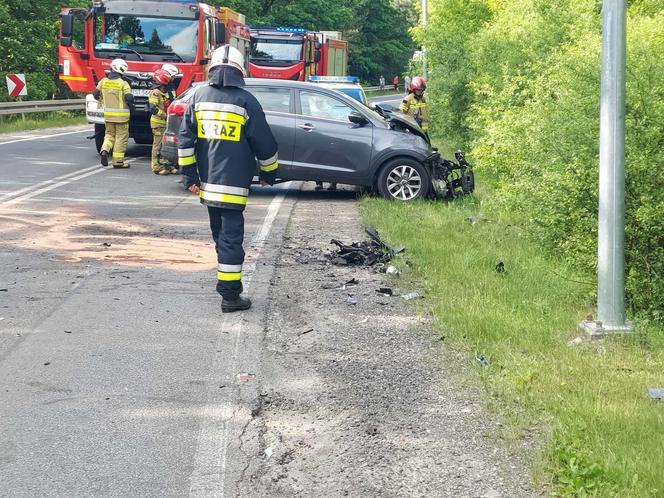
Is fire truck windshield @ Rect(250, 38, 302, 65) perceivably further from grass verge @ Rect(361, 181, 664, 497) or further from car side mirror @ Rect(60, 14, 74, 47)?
grass verge @ Rect(361, 181, 664, 497)

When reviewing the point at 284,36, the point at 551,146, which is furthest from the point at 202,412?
the point at 284,36

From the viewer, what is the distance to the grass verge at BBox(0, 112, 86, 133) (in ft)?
96.6

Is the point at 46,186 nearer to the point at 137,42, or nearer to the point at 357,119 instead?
the point at 357,119

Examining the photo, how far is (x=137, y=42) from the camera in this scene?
19.8m

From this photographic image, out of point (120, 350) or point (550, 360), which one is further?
point (120, 350)

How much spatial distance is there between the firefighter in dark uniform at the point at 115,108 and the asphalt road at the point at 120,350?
189 inches

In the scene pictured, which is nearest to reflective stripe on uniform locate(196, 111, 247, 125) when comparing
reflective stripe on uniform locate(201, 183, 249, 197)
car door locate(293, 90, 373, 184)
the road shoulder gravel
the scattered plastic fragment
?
reflective stripe on uniform locate(201, 183, 249, 197)

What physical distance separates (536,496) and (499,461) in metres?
0.42

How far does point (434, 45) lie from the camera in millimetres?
25516

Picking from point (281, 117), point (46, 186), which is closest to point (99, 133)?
point (46, 186)

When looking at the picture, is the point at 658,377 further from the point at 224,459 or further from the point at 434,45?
the point at 434,45

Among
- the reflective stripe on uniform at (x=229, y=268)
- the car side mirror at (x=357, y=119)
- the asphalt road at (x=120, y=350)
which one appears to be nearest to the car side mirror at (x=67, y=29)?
the asphalt road at (x=120, y=350)

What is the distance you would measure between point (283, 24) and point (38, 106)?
110ft

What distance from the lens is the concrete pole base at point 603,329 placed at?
657 cm
